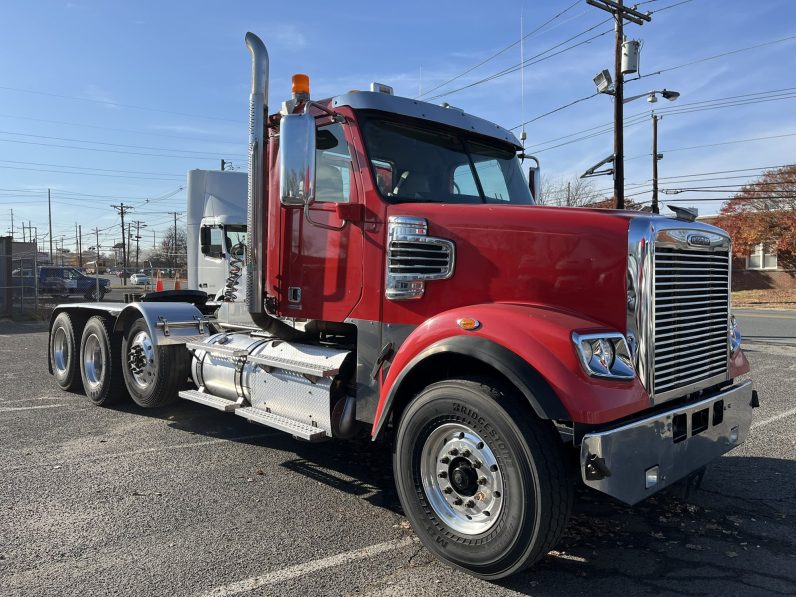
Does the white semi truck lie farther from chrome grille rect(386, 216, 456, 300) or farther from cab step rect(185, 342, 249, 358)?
chrome grille rect(386, 216, 456, 300)

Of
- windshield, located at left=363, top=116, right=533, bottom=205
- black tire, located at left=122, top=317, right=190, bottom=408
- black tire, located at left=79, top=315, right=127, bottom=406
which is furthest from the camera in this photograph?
black tire, located at left=79, top=315, right=127, bottom=406

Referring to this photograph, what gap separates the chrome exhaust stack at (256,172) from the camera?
15.7ft

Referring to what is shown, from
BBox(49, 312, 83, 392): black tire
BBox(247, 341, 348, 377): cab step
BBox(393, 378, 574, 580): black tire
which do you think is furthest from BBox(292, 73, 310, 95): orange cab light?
BBox(49, 312, 83, 392): black tire

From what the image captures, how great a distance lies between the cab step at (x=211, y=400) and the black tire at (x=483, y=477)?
78.9 inches

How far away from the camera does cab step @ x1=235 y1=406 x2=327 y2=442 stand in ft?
13.8

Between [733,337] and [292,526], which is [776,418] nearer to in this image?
[733,337]

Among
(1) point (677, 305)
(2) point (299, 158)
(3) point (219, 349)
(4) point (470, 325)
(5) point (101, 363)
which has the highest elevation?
(2) point (299, 158)

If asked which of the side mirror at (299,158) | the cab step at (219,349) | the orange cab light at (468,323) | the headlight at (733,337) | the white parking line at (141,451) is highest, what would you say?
the side mirror at (299,158)

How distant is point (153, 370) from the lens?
6121mm

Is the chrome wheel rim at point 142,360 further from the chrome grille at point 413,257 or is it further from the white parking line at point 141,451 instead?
the chrome grille at point 413,257

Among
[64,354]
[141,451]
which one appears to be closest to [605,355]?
[141,451]

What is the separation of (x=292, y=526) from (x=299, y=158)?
227cm

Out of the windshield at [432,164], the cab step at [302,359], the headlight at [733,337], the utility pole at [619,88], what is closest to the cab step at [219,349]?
the cab step at [302,359]

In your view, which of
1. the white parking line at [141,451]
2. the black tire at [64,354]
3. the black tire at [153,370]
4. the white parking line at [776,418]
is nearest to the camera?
the white parking line at [141,451]
